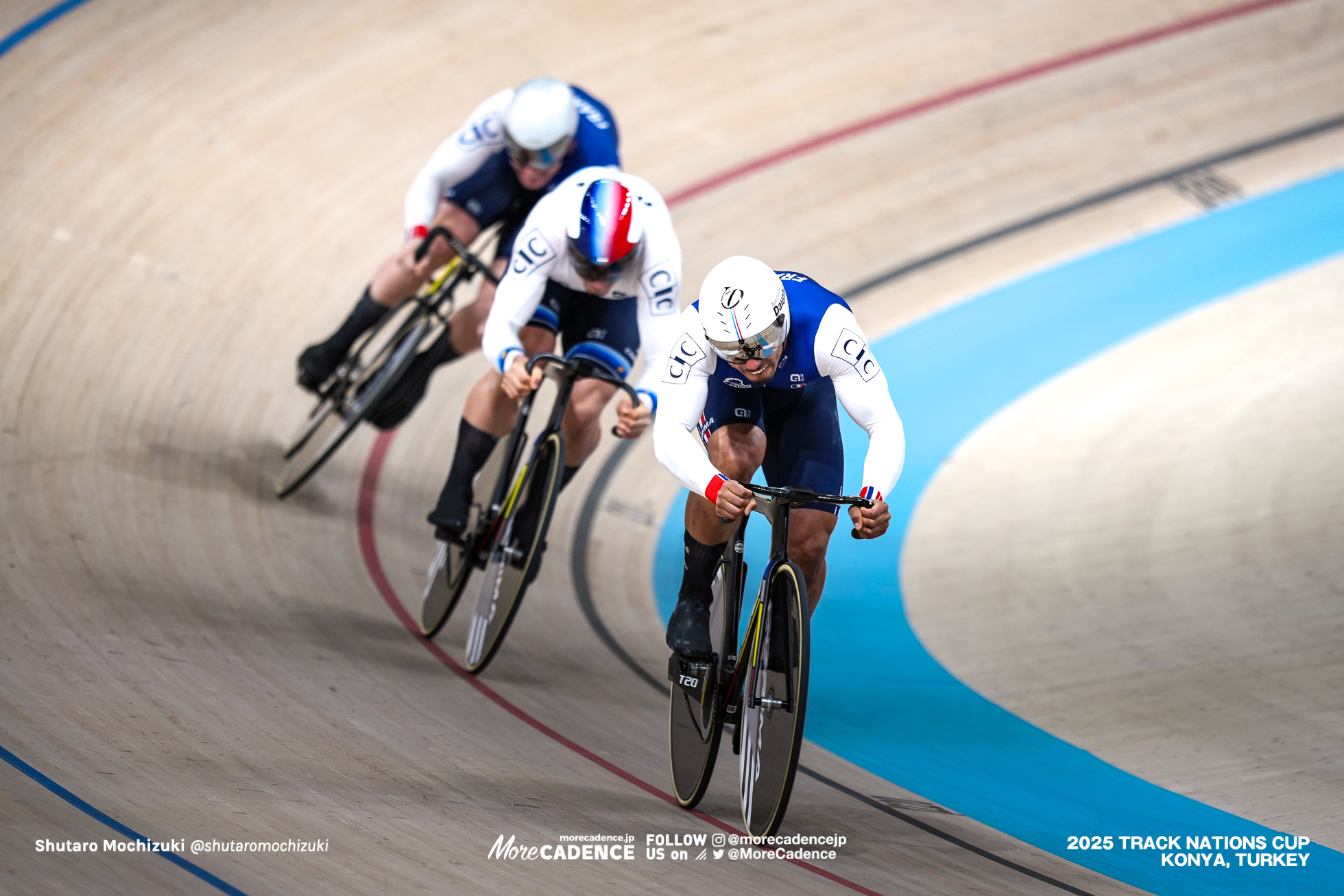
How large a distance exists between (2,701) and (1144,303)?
17.8 feet

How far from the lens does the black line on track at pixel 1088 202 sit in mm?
6793

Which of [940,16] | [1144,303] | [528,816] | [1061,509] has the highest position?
[940,16]

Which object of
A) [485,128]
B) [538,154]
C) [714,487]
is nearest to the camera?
[714,487]

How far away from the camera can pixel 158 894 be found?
231cm

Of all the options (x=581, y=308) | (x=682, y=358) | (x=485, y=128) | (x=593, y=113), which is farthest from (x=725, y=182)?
(x=682, y=358)

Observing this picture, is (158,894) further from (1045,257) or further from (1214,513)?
(1045,257)

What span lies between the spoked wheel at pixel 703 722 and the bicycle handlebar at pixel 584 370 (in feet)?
1.98

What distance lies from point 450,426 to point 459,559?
1.85m

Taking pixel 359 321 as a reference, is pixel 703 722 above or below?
below

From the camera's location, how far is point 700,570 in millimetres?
3197

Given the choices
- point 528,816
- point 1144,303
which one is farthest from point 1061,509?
point 528,816

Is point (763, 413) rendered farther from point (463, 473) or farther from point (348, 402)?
point (348, 402)

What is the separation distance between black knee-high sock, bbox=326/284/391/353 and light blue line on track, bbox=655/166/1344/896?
1420 millimetres

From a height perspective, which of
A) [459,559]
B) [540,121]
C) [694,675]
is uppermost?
[540,121]
